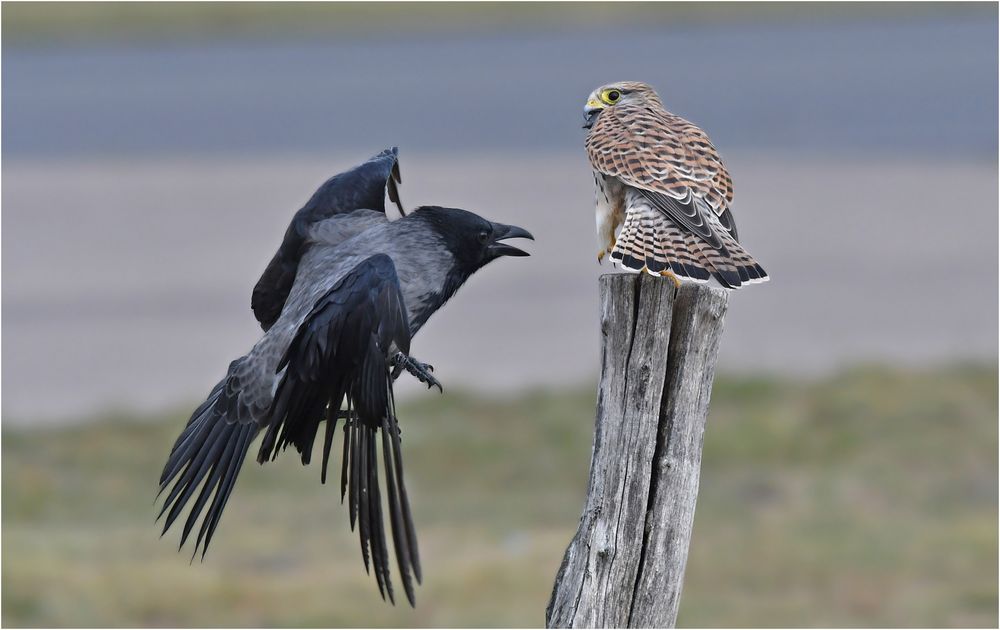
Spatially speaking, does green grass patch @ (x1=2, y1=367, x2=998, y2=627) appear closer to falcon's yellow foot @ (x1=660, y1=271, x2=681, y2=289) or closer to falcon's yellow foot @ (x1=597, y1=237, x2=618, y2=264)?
falcon's yellow foot @ (x1=597, y1=237, x2=618, y2=264)

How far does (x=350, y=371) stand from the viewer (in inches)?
189

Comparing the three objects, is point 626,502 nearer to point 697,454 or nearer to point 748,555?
point 697,454

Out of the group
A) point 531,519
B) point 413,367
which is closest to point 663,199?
point 413,367

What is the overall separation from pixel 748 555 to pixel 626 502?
469 centimetres

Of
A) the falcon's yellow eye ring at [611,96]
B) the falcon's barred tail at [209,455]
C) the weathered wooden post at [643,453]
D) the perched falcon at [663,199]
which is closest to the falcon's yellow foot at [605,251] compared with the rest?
the perched falcon at [663,199]

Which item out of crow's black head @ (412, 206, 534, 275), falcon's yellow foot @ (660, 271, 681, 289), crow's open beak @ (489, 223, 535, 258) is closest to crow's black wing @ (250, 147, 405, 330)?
crow's black head @ (412, 206, 534, 275)

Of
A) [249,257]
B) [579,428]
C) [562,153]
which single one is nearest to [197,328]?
[249,257]

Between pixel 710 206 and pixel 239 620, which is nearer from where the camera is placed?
pixel 710 206

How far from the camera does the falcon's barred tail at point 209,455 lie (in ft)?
15.9

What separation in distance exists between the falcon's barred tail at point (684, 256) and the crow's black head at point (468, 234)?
75 cm

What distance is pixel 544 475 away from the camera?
10.3 meters

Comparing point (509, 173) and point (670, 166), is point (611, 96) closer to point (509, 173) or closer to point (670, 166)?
point (670, 166)

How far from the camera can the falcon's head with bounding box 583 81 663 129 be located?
20.9ft

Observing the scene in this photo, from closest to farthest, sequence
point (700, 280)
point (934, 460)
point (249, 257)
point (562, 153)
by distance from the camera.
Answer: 1. point (700, 280)
2. point (934, 460)
3. point (249, 257)
4. point (562, 153)
